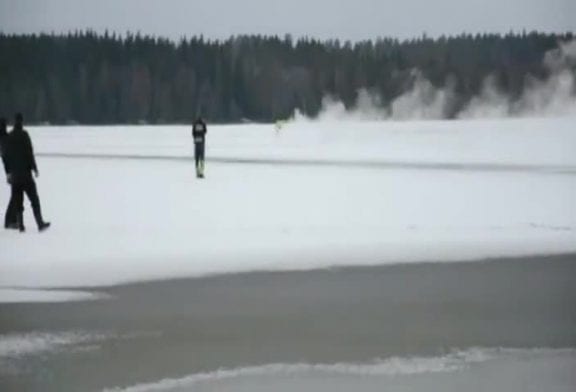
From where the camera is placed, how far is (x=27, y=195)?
7270 millimetres

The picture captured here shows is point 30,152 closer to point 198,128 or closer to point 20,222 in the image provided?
point 20,222

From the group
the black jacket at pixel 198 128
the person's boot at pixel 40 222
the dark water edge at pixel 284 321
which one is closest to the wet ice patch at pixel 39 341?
the dark water edge at pixel 284 321

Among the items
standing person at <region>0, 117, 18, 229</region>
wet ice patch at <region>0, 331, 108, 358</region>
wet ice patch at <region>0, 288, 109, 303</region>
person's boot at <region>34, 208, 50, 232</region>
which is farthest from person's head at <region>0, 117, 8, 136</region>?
wet ice patch at <region>0, 331, 108, 358</region>

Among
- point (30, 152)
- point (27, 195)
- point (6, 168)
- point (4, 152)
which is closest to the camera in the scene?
point (30, 152)

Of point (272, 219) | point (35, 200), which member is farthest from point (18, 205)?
point (272, 219)

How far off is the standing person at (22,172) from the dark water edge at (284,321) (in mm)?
1249

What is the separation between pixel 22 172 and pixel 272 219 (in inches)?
131

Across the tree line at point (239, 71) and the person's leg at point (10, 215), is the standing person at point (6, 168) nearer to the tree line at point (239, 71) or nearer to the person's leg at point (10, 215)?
the person's leg at point (10, 215)

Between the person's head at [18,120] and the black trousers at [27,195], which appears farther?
the black trousers at [27,195]

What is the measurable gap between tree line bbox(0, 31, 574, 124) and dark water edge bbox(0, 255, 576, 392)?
4.55 feet

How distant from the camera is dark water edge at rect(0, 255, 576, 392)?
188 inches

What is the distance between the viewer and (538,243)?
25.9 feet

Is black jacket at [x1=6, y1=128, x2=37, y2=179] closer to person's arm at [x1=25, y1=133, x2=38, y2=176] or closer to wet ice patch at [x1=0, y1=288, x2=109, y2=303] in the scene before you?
person's arm at [x1=25, y1=133, x2=38, y2=176]

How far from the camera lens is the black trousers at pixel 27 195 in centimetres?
701
